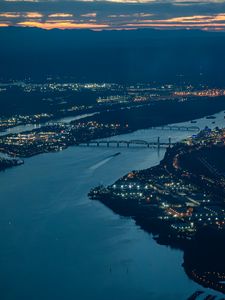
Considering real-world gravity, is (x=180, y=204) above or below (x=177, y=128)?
above

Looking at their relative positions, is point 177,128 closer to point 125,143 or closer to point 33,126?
point 125,143

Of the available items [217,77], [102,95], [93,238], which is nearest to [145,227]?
[93,238]

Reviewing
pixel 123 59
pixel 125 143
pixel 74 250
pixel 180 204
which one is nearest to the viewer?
pixel 74 250

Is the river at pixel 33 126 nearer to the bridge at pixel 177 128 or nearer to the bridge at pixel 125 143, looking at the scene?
the bridge at pixel 177 128

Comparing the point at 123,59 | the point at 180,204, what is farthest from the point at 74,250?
the point at 123,59

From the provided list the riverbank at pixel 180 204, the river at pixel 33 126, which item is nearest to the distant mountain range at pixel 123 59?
the river at pixel 33 126

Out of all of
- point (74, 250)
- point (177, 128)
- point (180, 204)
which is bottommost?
point (177, 128)
